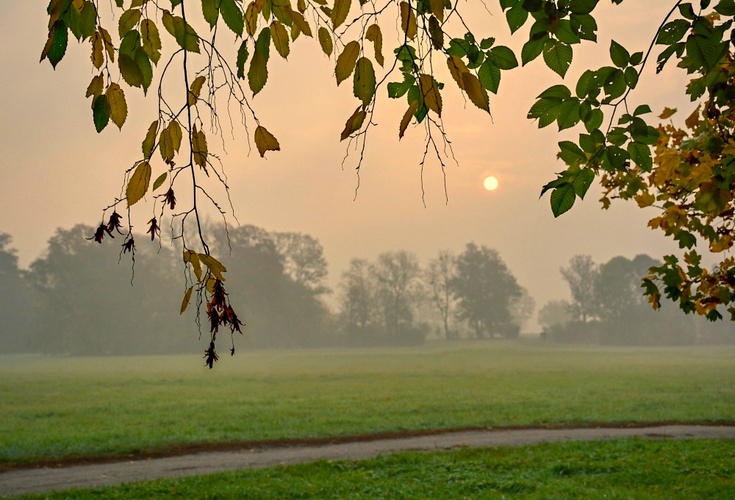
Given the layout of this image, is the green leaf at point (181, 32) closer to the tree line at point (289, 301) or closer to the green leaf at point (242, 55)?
the green leaf at point (242, 55)

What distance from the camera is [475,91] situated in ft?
5.11

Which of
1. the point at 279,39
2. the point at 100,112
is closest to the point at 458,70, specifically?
the point at 279,39

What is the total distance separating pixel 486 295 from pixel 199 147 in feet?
309

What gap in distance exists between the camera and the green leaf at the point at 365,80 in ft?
5.29

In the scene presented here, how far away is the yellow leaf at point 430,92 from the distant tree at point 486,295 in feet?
307

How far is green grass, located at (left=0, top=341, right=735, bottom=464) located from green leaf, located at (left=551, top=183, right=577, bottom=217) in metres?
13.6

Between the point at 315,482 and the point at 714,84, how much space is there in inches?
323

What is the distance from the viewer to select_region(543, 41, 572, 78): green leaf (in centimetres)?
212

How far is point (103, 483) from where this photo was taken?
10.4 meters

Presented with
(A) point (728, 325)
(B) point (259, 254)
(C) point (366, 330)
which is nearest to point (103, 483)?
(B) point (259, 254)

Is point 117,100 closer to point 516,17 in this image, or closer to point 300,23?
point 300,23

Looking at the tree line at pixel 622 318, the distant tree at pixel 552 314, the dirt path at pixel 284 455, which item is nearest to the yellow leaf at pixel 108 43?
the dirt path at pixel 284 455

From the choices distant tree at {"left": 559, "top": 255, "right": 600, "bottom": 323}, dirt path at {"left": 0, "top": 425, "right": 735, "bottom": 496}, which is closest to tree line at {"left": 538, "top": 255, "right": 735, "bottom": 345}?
distant tree at {"left": 559, "top": 255, "right": 600, "bottom": 323}

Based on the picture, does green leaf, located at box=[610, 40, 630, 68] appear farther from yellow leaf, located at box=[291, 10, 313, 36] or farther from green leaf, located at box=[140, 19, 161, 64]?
green leaf, located at box=[140, 19, 161, 64]
